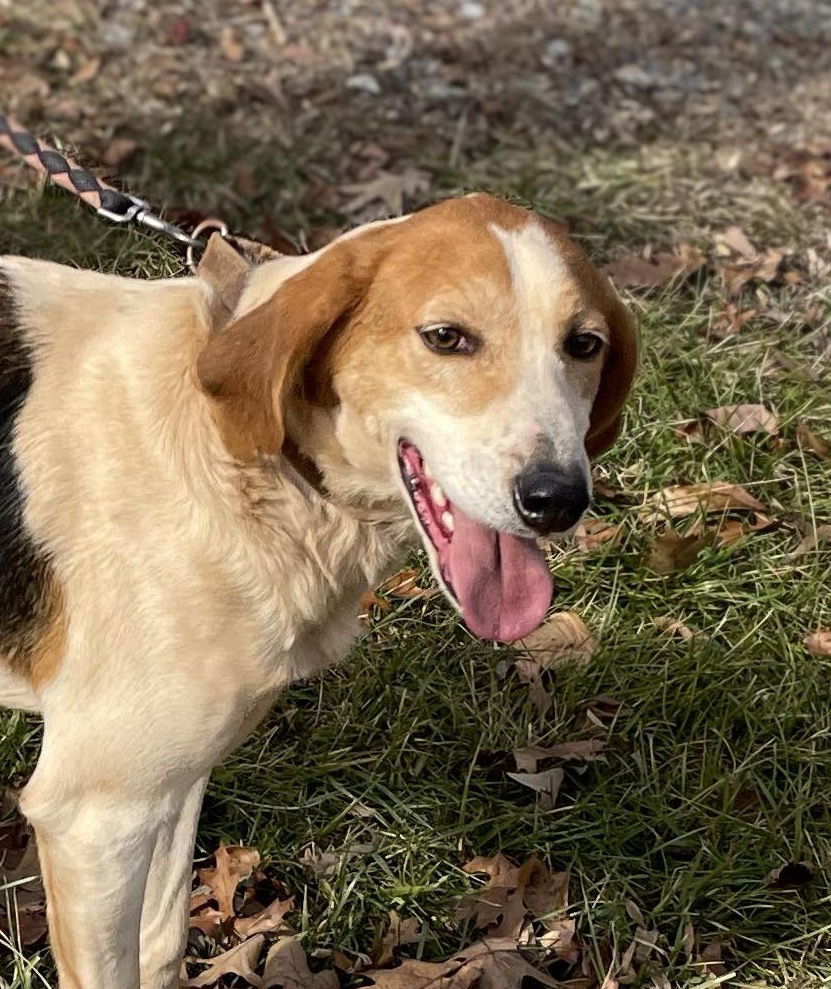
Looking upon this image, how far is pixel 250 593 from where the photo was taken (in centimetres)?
250

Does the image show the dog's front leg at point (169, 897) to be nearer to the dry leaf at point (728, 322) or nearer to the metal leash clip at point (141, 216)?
the metal leash clip at point (141, 216)

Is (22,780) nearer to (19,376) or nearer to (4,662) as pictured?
(4,662)

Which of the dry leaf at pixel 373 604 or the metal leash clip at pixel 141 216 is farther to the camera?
the dry leaf at pixel 373 604

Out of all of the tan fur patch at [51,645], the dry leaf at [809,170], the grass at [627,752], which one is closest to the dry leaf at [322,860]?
the grass at [627,752]

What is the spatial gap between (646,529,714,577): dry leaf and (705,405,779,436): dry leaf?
1.83 ft

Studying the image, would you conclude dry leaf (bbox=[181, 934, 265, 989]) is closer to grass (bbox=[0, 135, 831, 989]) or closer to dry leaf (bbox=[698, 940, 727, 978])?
grass (bbox=[0, 135, 831, 989])

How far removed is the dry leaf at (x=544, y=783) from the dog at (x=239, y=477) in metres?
1.18

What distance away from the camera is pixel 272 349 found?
93.3 inches

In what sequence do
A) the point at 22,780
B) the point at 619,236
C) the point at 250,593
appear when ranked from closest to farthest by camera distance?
the point at 250,593, the point at 22,780, the point at 619,236

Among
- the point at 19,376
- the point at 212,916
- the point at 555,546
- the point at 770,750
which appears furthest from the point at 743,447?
the point at 19,376

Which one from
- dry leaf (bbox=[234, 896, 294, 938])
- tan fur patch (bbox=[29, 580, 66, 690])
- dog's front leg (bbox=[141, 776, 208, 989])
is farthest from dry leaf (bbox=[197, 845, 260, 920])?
tan fur patch (bbox=[29, 580, 66, 690])

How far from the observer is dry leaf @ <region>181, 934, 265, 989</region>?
10.3 feet

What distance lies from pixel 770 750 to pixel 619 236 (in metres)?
2.88

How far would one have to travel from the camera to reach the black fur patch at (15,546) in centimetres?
254
